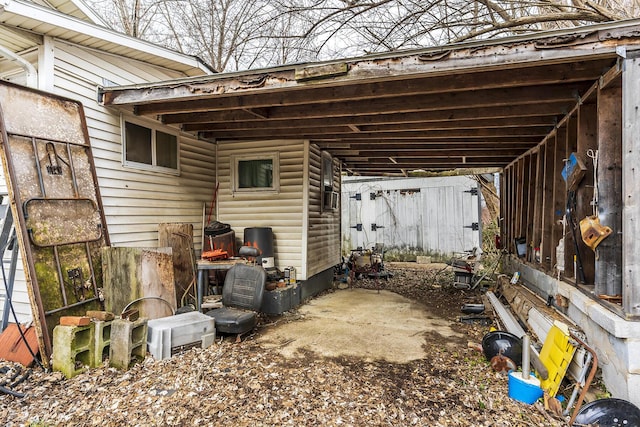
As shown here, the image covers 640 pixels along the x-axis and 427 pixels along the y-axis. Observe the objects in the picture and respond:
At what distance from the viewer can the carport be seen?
2697mm

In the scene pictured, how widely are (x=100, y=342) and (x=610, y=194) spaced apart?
4809 mm

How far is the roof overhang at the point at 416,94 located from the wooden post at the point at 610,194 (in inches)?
15.2

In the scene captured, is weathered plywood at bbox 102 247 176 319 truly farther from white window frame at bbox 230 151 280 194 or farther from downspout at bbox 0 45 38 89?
white window frame at bbox 230 151 280 194

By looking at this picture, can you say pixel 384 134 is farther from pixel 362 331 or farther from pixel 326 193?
pixel 362 331

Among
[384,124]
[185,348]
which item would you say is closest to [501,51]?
[384,124]

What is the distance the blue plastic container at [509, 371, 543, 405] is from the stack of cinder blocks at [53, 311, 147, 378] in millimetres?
3401

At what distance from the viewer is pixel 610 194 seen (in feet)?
9.77

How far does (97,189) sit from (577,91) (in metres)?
5.58

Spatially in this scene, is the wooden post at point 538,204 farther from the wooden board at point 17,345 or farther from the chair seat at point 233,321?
the wooden board at point 17,345

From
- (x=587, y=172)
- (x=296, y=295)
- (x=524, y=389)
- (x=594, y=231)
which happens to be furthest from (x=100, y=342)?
(x=587, y=172)

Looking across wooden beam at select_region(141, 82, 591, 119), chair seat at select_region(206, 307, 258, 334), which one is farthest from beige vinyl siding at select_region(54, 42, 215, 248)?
chair seat at select_region(206, 307, 258, 334)

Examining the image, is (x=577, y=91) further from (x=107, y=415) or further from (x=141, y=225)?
(x=141, y=225)

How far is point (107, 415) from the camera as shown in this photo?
2.62 metres

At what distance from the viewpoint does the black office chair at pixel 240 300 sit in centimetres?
405
